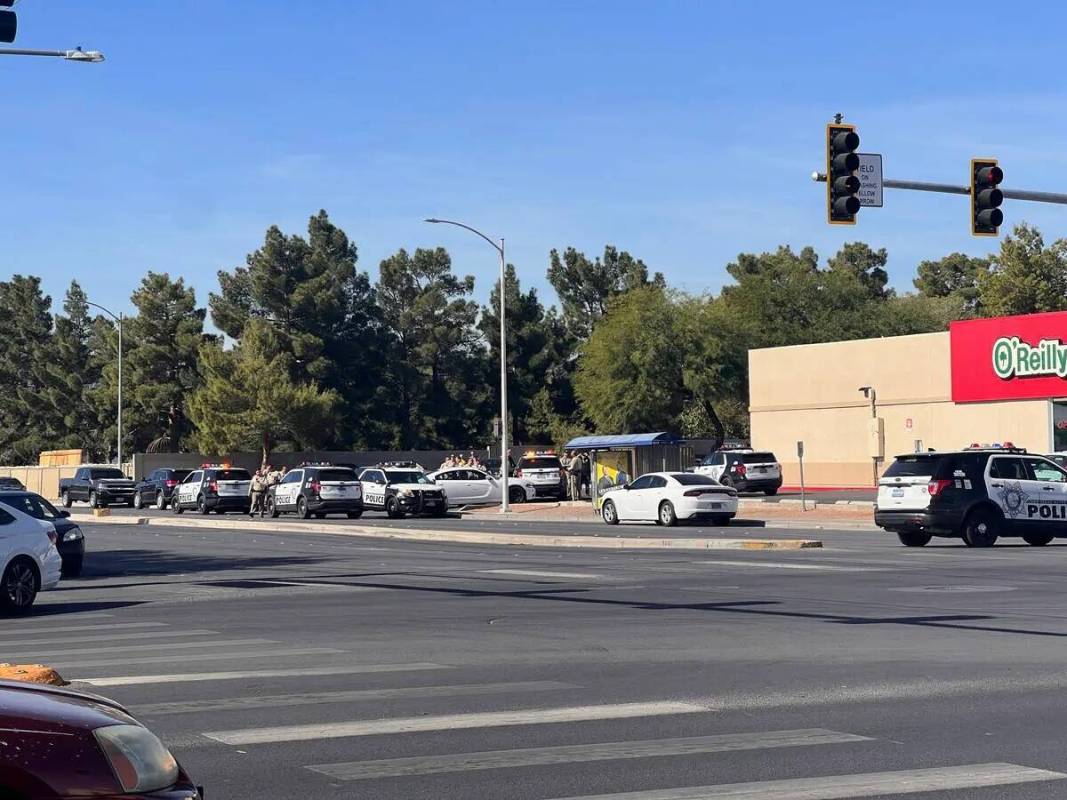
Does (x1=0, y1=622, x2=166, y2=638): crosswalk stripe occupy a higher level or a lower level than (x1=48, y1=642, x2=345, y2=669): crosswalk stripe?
lower

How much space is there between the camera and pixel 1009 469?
29578 mm

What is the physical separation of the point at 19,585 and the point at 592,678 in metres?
9.88

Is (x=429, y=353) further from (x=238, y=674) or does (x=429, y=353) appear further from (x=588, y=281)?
(x=238, y=674)

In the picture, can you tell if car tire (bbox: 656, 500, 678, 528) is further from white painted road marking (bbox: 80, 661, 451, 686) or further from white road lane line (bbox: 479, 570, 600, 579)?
white painted road marking (bbox: 80, 661, 451, 686)

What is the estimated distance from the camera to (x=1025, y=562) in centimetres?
2498

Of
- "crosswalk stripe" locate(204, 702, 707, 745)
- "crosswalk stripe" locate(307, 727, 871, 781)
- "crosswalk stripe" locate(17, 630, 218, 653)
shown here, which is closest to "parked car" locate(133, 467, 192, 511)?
"crosswalk stripe" locate(17, 630, 218, 653)

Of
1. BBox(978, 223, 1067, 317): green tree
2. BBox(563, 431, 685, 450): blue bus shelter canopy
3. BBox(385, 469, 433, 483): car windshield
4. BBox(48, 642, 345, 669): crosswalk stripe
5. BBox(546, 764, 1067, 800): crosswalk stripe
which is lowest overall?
BBox(546, 764, 1067, 800): crosswalk stripe

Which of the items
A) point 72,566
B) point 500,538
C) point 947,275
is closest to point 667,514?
point 500,538

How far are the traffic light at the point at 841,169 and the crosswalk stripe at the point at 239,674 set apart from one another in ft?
42.6

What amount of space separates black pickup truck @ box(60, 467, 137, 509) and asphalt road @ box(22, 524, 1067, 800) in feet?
145

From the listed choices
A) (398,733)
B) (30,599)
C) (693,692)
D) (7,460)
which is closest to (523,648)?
(693,692)

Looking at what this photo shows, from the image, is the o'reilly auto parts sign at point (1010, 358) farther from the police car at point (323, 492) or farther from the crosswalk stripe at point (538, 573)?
the crosswalk stripe at point (538, 573)

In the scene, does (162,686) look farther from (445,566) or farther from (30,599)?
(445,566)

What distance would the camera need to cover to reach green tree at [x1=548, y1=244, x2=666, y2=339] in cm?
11056
